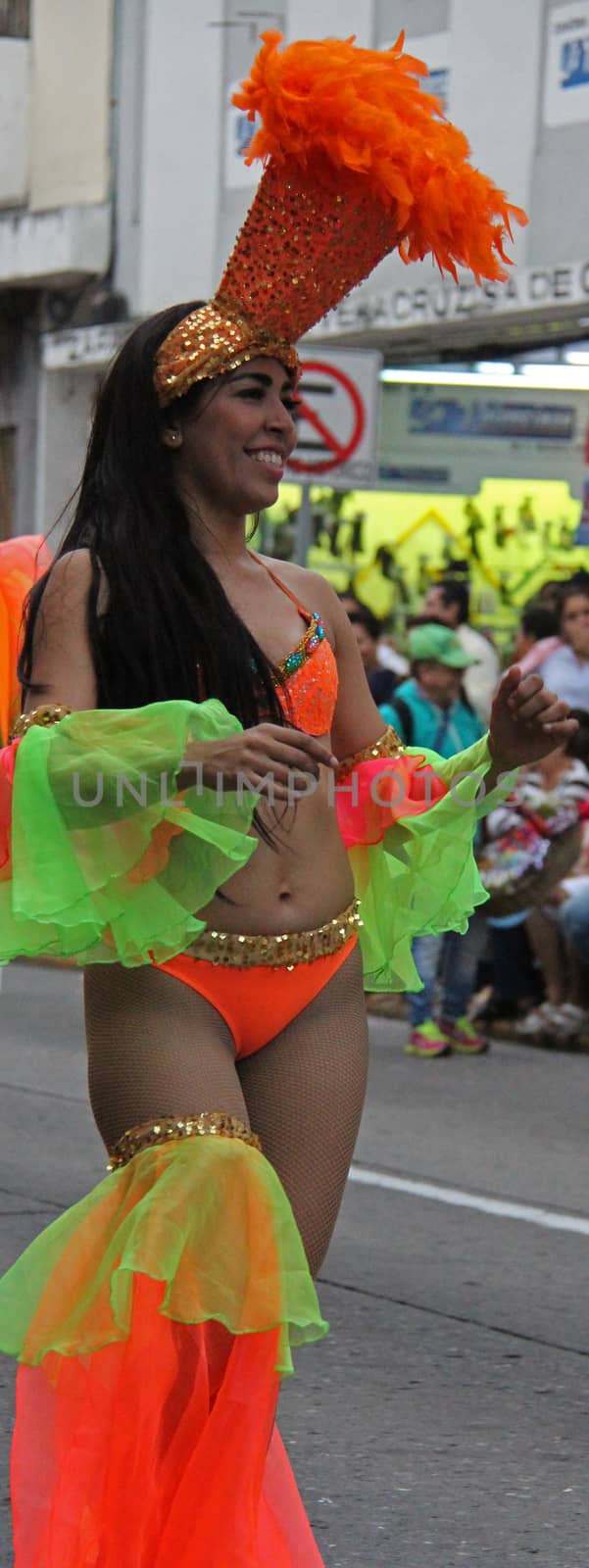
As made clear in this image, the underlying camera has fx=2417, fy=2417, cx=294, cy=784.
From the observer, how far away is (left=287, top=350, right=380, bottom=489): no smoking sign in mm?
12961

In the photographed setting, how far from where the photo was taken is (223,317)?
11.0 feet

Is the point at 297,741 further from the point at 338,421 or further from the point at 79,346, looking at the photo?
the point at 79,346

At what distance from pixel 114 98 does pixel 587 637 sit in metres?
11.1

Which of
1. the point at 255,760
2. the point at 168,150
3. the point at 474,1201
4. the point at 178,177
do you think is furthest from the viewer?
the point at 168,150

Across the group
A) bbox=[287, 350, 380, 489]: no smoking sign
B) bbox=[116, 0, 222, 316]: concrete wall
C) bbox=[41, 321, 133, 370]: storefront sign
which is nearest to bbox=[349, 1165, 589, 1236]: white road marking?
bbox=[287, 350, 380, 489]: no smoking sign

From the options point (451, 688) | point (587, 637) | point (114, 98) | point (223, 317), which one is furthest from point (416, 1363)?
point (114, 98)

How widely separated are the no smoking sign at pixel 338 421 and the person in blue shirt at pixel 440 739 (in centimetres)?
242

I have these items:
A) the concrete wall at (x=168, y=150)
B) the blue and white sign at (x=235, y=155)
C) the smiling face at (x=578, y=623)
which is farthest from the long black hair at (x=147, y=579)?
the concrete wall at (x=168, y=150)

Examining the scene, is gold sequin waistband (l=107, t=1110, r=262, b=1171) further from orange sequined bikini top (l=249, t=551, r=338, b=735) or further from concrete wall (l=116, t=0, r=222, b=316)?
concrete wall (l=116, t=0, r=222, b=316)

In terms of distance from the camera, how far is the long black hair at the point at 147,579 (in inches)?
126

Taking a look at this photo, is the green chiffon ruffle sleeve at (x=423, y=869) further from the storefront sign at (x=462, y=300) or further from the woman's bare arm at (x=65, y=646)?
the storefront sign at (x=462, y=300)

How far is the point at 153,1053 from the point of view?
3.12 m

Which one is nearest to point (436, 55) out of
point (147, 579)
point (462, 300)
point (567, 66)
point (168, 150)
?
point (567, 66)

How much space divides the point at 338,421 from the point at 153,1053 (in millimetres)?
10245
